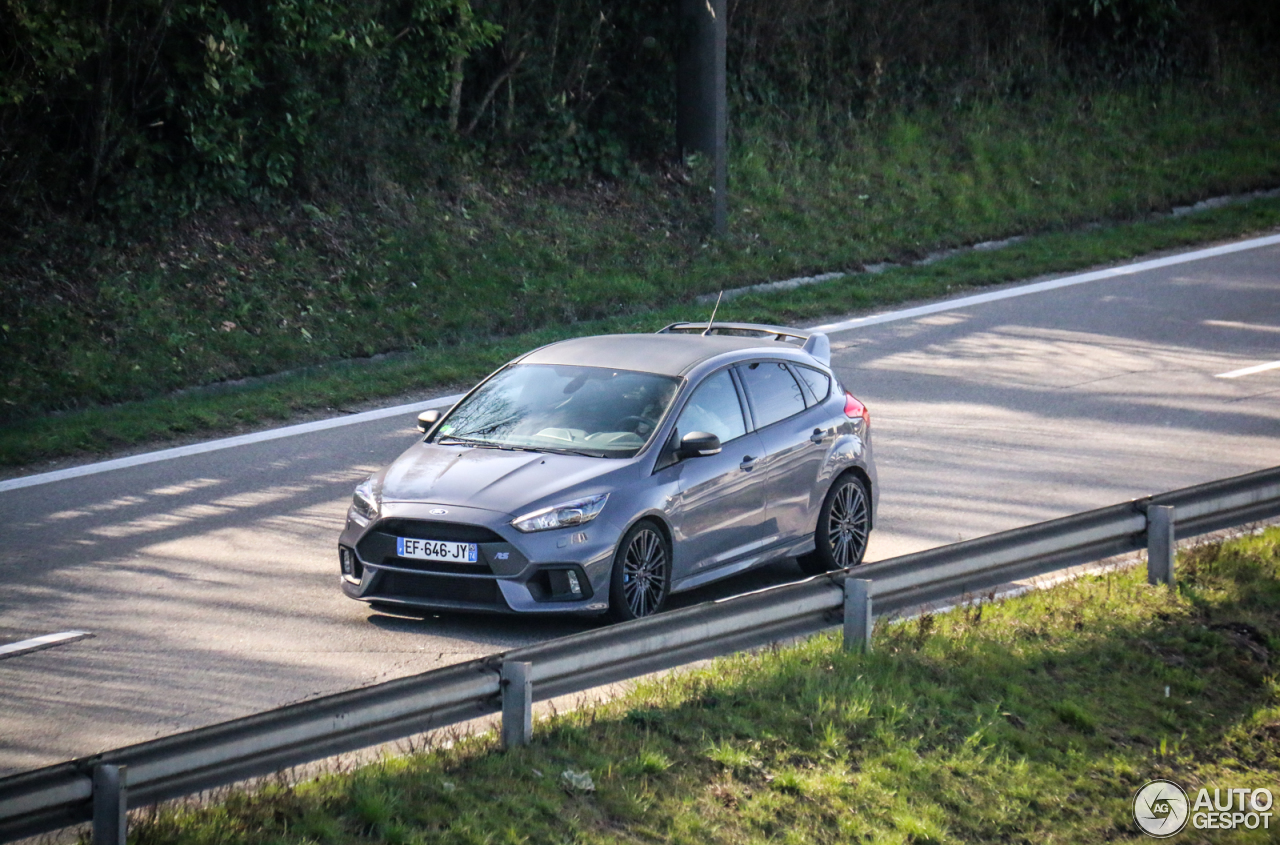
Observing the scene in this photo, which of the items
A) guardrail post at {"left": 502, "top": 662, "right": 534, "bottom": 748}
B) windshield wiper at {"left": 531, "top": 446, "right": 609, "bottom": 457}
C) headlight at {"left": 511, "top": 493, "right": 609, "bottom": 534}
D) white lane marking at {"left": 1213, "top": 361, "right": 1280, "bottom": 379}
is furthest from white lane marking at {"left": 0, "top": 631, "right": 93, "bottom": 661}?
white lane marking at {"left": 1213, "top": 361, "right": 1280, "bottom": 379}

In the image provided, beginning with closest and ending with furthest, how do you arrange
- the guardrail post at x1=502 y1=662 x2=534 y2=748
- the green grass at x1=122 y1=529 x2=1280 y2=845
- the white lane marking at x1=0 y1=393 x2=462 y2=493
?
the green grass at x1=122 y1=529 x2=1280 y2=845
the guardrail post at x1=502 y1=662 x2=534 y2=748
the white lane marking at x1=0 y1=393 x2=462 y2=493

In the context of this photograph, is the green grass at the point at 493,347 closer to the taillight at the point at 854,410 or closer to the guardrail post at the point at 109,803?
the taillight at the point at 854,410

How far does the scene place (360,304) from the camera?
59.4 ft

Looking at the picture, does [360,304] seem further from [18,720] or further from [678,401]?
[18,720]

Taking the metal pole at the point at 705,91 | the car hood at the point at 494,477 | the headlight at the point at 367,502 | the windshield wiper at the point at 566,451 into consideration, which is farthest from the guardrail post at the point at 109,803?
the metal pole at the point at 705,91

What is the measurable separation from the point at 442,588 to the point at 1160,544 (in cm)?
421

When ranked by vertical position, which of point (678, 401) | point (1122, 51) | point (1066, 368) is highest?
point (1122, 51)

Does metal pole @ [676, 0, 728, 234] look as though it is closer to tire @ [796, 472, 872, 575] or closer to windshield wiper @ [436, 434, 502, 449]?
tire @ [796, 472, 872, 575]

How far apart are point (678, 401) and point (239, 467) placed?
16.6 ft

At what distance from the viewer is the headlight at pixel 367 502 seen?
8562mm

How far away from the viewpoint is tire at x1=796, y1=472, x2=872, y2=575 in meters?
9.84

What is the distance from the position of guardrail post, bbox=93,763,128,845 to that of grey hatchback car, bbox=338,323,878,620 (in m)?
3.43

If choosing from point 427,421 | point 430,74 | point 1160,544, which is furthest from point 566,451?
point 430,74

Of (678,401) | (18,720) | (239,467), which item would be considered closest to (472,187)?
(239,467)
